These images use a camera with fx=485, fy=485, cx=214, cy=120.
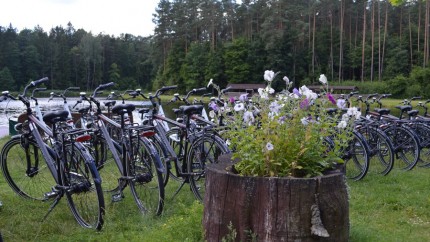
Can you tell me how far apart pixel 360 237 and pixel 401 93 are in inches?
1445

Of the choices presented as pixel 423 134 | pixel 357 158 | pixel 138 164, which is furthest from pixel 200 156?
pixel 423 134

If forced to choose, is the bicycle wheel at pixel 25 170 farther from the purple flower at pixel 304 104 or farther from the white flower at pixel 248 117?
the purple flower at pixel 304 104

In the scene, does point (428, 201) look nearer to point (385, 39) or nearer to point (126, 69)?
point (385, 39)

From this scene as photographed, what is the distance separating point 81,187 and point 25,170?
113 centimetres

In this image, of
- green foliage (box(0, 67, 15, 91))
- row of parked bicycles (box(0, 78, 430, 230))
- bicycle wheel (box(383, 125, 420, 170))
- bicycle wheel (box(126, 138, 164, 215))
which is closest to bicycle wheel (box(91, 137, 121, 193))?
row of parked bicycles (box(0, 78, 430, 230))

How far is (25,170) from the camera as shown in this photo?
4.59 meters

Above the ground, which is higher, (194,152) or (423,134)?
(194,152)

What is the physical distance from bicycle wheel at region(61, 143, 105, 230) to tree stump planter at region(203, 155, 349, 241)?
122cm

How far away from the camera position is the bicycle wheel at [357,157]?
18.3 ft

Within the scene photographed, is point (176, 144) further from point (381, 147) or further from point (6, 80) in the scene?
point (6, 80)

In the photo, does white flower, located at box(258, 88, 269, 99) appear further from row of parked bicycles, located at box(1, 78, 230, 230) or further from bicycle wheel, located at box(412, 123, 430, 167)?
bicycle wheel, located at box(412, 123, 430, 167)

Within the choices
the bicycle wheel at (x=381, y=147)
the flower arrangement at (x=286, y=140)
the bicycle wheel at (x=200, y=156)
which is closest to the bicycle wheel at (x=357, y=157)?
the bicycle wheel at (x=381, y=147)

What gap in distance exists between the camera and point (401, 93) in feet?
122

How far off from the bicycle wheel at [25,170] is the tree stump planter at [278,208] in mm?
2312
